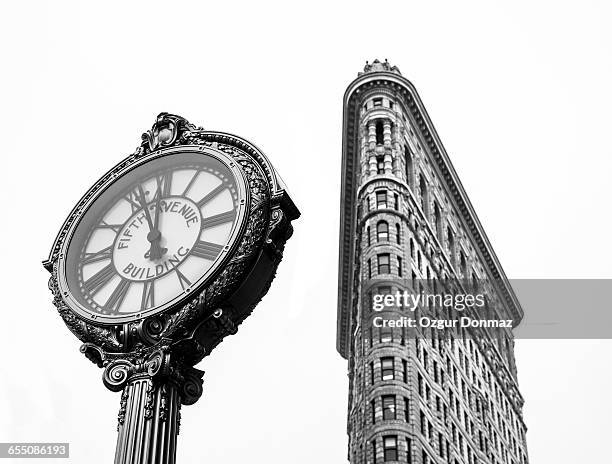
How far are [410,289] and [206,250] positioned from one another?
203ft

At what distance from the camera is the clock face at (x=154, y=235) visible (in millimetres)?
5965

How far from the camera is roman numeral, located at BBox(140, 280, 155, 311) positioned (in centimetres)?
593

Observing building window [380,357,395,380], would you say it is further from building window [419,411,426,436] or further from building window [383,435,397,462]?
building window [383,435,397,462]

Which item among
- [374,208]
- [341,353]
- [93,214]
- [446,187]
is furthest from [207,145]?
[341,353]

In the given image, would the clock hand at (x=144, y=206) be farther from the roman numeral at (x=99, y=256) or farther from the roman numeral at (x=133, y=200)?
the roman numeral at (x=99, y=256)

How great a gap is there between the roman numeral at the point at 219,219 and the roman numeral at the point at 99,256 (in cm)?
69

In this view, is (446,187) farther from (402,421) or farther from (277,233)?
(277,233)

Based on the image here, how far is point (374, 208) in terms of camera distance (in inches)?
2827

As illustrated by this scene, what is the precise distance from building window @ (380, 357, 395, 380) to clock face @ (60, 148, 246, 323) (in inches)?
2212

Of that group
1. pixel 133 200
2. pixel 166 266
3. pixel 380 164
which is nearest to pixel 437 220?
pixel 380 164

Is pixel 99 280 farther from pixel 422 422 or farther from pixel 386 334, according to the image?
pixel 386 334

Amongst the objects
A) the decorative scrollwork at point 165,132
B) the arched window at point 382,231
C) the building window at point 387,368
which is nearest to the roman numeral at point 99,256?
the decorative scrollwork at point 165,132

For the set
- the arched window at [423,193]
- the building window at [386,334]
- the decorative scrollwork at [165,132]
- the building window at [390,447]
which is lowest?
the decorative scrollwork at [165,132]

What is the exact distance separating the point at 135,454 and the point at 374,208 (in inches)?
2626
